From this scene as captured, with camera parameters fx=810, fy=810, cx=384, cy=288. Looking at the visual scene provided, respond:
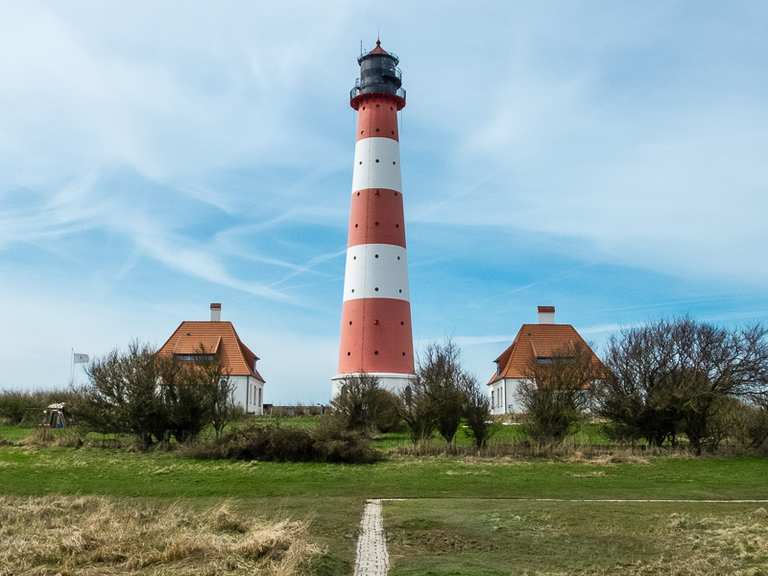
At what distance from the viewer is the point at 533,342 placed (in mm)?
47219

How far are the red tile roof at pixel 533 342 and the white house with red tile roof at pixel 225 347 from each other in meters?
15.1

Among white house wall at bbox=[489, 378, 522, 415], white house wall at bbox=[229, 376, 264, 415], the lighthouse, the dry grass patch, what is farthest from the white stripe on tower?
the dry grass patch

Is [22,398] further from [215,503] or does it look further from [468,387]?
[215,503]

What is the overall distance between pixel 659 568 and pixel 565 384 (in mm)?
17724

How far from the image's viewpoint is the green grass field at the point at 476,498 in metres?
9.66

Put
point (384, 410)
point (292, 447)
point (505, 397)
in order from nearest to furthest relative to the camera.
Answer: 1. point (292, 447)
2. point (384, 410)
3. point (505, 397)

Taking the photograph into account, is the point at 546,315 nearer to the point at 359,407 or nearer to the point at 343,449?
the point at 359,407

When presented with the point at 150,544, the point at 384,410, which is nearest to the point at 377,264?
the point at 384,410

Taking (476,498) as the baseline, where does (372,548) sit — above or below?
below

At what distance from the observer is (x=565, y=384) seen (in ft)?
87.4

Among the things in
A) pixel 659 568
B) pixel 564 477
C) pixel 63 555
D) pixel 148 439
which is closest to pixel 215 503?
pixel 63 555

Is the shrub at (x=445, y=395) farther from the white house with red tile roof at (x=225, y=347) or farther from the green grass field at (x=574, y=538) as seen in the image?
the white house with red tile roof at (x=225, y=347)

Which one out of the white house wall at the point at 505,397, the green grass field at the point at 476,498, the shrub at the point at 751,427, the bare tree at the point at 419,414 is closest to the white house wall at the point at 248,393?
the white house wall at the point at 505,397

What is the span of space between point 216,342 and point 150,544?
133 feet
